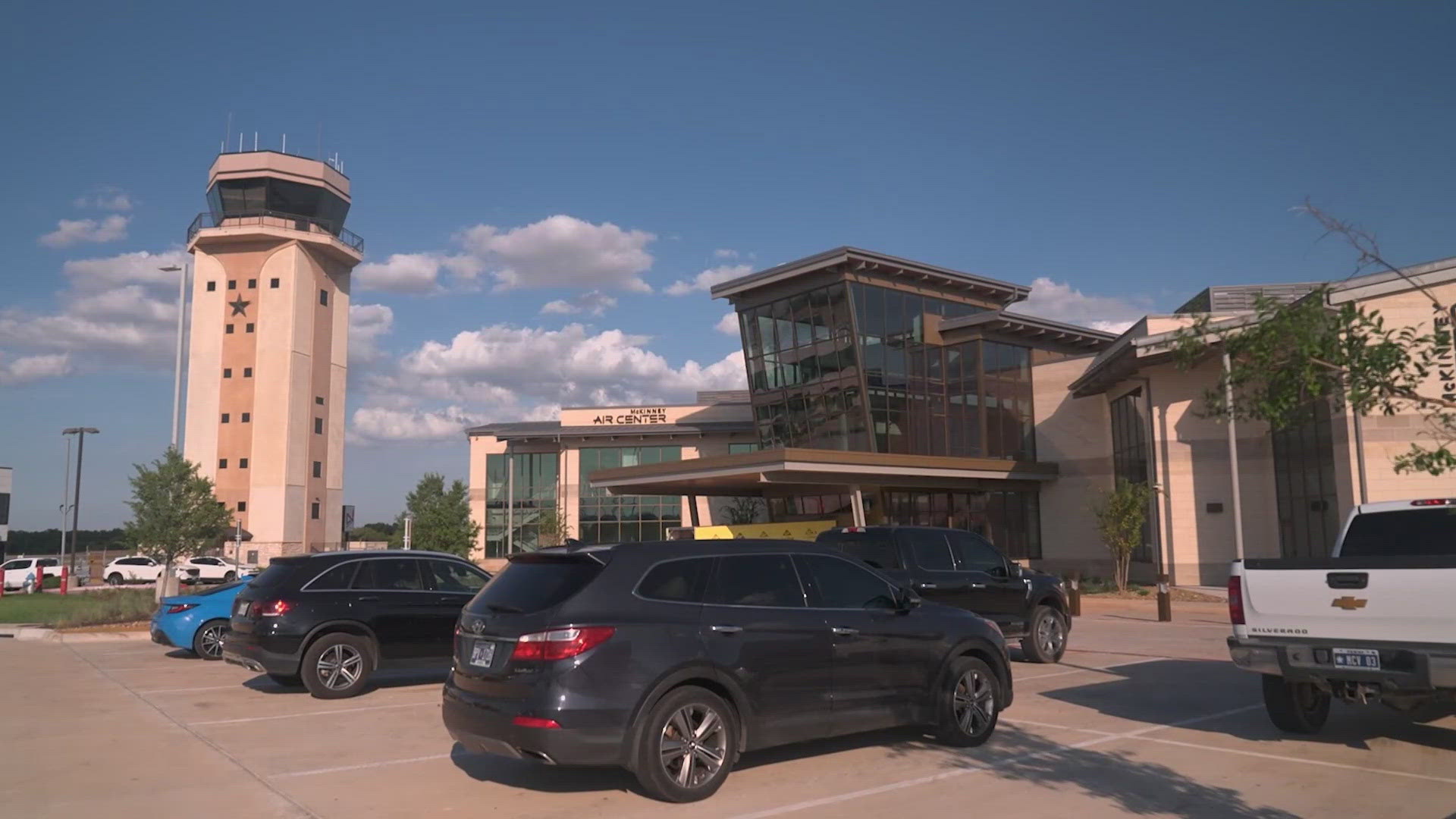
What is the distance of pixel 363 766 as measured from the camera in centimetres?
827

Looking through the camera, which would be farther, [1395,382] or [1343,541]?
[1343,541]

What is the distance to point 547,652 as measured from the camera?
6.76m

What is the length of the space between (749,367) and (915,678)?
36456mm

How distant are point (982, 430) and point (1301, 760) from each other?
34919 millimetres

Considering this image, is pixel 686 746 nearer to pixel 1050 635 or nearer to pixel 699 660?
pixel 699 660

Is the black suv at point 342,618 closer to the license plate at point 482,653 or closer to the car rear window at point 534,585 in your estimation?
the car rear window at point 534,585

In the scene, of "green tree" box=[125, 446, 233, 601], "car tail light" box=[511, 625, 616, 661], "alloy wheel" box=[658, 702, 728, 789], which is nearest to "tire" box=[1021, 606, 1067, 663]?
"alloy wheel" box=[658, 702, 728, 789]

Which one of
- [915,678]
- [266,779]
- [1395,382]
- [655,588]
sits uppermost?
[1395,382]

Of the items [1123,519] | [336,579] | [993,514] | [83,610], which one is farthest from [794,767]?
[993,514]

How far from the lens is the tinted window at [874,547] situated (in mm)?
13461

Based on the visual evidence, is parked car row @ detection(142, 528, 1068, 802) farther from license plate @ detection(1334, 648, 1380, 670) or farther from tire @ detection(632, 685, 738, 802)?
license plate @ detection(1334, 648, 1380, 670)

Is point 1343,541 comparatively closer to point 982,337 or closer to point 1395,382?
point 1395,382

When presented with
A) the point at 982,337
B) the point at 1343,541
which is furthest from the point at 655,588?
the point at 982,337

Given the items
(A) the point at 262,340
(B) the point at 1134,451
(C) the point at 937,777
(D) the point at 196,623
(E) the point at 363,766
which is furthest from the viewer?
(A) the point at 262,340
